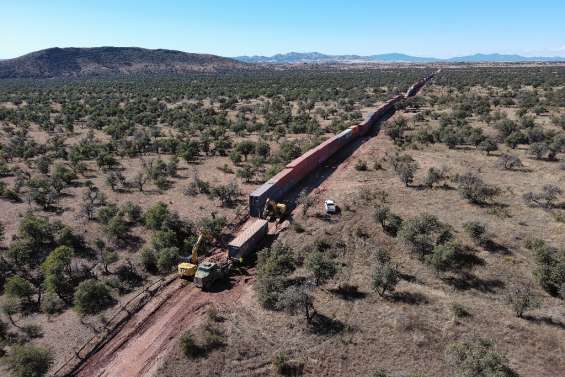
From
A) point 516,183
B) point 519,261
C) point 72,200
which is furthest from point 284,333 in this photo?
point 516,183

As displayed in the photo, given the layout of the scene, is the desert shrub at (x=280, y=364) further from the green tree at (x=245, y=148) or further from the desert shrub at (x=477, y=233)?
the green tree at (x=245, y=148)

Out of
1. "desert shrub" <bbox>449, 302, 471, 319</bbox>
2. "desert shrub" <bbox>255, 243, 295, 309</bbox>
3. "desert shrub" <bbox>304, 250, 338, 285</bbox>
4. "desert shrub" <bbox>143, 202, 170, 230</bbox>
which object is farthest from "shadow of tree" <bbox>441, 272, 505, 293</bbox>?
"desert shrub" <bbox>143, 202, 170, 230</bbox>

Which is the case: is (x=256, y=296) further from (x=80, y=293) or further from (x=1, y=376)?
(x=1, y=376)

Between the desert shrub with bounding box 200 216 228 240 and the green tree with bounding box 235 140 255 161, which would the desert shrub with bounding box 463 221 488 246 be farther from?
the green tree with bounding box 235 140 255 161

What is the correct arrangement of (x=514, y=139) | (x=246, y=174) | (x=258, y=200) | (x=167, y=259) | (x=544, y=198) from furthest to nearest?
(x=514, y=139)
(x=246, y=174)
(x=544, y=198)
(x=258, y=200)
(x=167, y=259)

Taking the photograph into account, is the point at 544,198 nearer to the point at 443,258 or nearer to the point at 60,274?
the point at 443,258

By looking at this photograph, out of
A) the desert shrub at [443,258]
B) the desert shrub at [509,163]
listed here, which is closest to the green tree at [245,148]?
the desert shrub at [443,258]

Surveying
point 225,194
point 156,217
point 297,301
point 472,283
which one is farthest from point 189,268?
point 472,283
